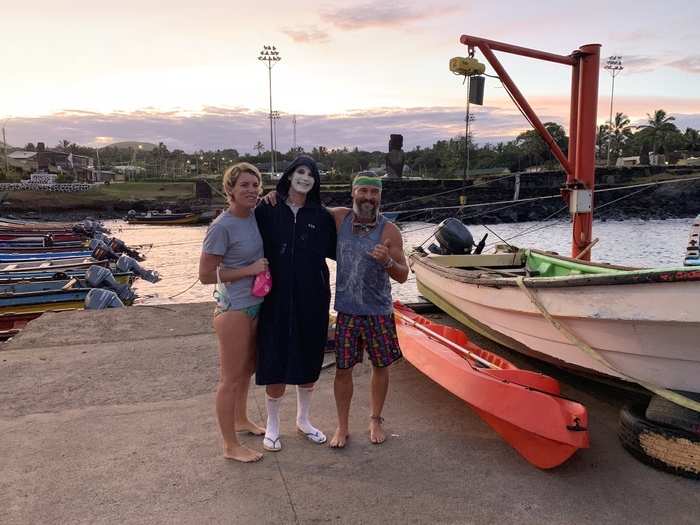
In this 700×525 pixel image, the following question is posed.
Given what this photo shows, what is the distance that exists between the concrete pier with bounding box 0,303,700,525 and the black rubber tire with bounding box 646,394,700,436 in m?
0.31

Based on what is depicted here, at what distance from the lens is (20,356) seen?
5512 mm

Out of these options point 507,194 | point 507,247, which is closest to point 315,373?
point 507,247

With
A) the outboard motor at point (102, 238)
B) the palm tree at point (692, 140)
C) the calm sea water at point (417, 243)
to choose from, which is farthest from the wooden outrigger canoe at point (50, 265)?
the palm tree at point (692, 140)

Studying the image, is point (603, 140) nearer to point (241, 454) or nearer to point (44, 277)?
point (44, 277)

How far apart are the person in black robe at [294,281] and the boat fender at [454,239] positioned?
563 cm

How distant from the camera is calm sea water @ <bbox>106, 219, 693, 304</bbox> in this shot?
744 inches

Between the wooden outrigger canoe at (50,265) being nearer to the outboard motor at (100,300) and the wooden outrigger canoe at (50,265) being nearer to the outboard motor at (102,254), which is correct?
the outboard motor at (102,254)

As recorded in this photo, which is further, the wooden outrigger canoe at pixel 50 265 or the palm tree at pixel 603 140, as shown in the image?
the palm tree at pixel 603 140

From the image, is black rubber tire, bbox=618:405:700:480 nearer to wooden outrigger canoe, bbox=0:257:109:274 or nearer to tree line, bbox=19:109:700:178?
wooden outrigger canoe, bbox=0:257:109:274

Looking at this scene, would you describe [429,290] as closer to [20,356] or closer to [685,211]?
[20,356]

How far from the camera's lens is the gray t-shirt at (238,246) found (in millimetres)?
3283

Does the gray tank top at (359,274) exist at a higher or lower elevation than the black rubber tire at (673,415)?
higher

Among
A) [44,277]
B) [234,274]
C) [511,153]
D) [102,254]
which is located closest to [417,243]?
[102,254]

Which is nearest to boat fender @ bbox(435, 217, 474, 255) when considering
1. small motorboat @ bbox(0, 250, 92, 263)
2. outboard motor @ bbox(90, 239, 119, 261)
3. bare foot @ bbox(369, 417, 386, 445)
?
bare foot @ bbox(369, 417, 386, 445)
